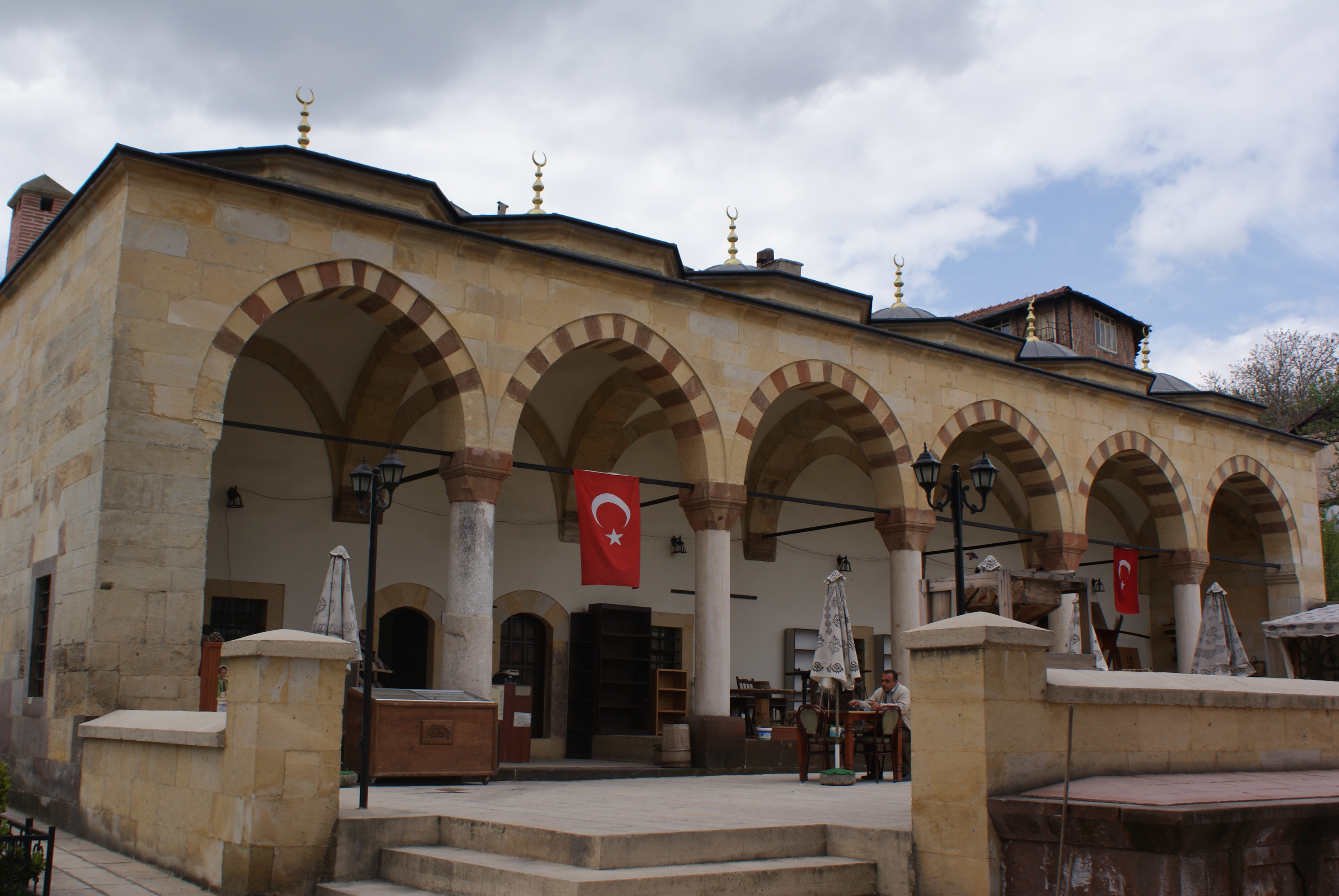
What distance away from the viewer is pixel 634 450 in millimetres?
14453

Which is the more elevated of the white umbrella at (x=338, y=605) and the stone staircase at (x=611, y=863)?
the white umbrella at (x=338, y=605)

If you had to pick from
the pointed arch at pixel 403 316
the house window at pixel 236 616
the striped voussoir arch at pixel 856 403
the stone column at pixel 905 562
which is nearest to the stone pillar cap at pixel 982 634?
the pointed arch at pixel 403 316

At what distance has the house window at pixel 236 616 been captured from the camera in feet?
37.3

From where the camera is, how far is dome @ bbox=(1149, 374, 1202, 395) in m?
18.5

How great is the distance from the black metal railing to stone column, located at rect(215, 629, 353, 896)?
800mm

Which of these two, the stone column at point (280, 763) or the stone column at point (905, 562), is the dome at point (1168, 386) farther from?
the stone column at point (280, 763)

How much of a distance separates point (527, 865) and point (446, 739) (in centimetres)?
380

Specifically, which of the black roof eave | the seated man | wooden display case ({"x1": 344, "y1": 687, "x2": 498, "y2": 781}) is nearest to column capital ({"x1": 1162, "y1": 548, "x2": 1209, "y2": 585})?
the black roof eave

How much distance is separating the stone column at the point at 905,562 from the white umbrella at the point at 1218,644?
3.24m

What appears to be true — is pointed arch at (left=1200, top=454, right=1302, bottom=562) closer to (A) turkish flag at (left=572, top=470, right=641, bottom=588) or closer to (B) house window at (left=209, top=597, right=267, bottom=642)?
(A) turkish flag at (left=572, top=470, right=641, bottom=588)

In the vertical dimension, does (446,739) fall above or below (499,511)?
below

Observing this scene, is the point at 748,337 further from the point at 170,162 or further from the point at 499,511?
the point at 170,162

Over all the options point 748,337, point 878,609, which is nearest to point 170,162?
point 748,337

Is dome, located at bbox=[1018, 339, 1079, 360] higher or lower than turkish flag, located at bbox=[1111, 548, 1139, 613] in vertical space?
higher
